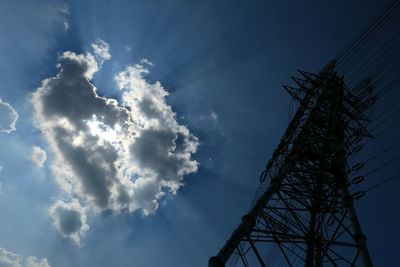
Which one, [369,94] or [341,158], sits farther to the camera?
[369,94]

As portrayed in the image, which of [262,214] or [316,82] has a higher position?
[316,82]

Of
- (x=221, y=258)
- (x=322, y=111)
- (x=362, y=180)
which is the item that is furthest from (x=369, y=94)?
(x=221, y=258)

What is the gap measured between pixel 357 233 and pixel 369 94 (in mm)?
6993

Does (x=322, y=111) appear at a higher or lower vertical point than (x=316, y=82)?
lower

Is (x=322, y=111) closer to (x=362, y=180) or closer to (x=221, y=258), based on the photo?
(x=362, y=180)

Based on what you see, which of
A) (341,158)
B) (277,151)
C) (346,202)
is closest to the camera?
(346,202)

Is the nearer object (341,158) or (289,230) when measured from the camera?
(289,230)

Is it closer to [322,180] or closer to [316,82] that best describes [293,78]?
[316,82]

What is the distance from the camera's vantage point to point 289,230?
9.89 metres

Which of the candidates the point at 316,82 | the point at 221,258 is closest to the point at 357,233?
the point at 221,258

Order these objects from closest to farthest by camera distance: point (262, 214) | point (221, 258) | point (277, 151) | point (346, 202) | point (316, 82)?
point (221, 258), point (262, 214), point (346, 202), point (277, 151), point (316, 82)

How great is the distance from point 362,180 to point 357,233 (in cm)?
265

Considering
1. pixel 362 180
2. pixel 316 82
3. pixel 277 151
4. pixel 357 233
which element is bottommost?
pixel 357 233

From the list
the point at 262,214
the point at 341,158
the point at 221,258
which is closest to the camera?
the point at 221,258
